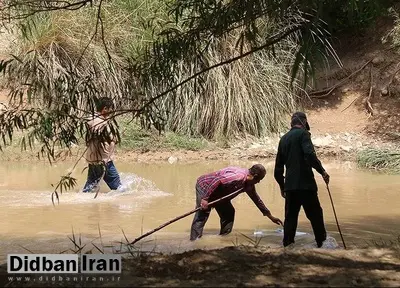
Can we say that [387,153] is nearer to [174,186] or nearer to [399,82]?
[174,186]

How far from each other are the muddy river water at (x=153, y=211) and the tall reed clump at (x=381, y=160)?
16.3 inches

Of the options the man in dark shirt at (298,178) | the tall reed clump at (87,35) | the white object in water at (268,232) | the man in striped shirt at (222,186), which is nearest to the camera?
the man in dark shirt at (298,178)

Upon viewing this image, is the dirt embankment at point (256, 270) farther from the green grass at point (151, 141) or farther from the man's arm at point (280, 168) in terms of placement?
the green grass at point (151, 141)

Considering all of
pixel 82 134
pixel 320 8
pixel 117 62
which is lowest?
pixel 82 134

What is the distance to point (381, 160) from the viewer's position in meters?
13.3

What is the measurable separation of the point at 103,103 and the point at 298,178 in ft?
9.34

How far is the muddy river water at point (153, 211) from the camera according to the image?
25.1 feet

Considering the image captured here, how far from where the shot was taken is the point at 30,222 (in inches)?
339

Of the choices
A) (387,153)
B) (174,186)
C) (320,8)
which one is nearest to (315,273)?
(320,8)

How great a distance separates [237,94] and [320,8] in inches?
469

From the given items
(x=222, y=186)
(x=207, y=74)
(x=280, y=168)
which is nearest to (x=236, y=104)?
(x=207, y=74)

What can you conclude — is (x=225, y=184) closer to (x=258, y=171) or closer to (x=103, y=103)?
(x=258, y=171)

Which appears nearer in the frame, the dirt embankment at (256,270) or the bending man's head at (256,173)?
the dirt embankment at (256,270)

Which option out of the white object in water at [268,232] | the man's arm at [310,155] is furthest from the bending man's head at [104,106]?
the white object in water at [268,232]
